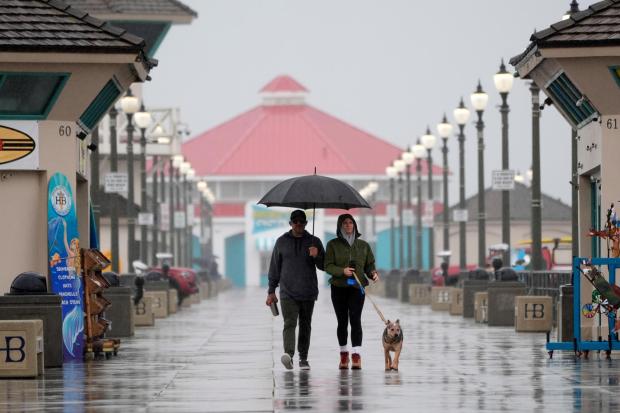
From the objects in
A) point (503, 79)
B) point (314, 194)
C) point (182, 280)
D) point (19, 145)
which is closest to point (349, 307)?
point (314, 194)

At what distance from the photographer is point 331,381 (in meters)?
21.5

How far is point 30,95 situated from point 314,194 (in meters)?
5.39

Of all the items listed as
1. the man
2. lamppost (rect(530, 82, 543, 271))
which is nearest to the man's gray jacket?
the man

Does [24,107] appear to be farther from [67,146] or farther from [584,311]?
[584,311]

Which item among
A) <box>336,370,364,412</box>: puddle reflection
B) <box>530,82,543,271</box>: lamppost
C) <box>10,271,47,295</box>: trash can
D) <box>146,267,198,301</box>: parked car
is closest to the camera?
<box>336,370,364,412</box>: puddle reflection

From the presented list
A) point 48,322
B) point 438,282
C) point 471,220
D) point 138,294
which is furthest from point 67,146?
point 471,220

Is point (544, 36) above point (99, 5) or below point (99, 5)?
below

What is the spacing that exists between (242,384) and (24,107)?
24.1 feet

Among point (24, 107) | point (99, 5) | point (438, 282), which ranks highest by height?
point (99, 5)

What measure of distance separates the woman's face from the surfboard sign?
18.9 ft

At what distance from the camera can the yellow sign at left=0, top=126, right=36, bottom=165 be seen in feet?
86.6

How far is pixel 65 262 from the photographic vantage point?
1059 inches

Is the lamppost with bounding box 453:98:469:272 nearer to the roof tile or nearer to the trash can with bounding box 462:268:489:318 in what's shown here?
the trash can with bounding box 462:268:489:318

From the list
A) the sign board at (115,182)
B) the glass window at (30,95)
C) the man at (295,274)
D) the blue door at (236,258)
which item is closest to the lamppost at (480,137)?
the sign board at (115,182)
